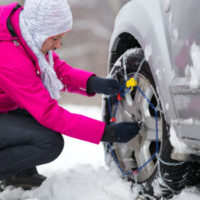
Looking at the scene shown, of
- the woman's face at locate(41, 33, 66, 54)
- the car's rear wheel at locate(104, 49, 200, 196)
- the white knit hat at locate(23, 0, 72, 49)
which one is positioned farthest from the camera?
the woman's face at locate(41, 33, 66, 54)

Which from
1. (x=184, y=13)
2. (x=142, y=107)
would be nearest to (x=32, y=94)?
(x=142, y=107)

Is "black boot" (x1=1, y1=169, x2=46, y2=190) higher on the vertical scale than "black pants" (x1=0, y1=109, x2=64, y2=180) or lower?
lower

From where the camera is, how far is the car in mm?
1266

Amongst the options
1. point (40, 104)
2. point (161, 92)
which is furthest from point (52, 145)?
point (161, 92)

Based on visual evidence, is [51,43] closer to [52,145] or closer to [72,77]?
[72,77]

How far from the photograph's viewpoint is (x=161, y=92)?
57.1 inches

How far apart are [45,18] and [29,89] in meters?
0.39

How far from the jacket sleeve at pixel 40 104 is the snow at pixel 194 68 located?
26.0 inches

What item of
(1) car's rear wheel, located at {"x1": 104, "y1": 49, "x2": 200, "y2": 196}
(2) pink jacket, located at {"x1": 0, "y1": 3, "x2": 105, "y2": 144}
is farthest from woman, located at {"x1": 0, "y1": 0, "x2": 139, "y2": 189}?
(1) car's rear wheel, located at {"x1": 104, "y1": 49, "x2": 200, "y2": 196}

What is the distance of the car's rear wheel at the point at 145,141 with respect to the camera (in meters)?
1.55

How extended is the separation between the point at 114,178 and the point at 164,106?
83 centimetres

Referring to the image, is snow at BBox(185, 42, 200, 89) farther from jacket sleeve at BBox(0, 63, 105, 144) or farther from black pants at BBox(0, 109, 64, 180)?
black pants at BBox(0, 109, 64, 180)

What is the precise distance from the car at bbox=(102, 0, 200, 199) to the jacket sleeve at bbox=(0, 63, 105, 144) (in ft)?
0.98

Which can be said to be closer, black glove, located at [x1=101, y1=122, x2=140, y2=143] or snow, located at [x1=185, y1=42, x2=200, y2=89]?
snow, located at [x1=185, y1=42, x2=200, y2=89]
